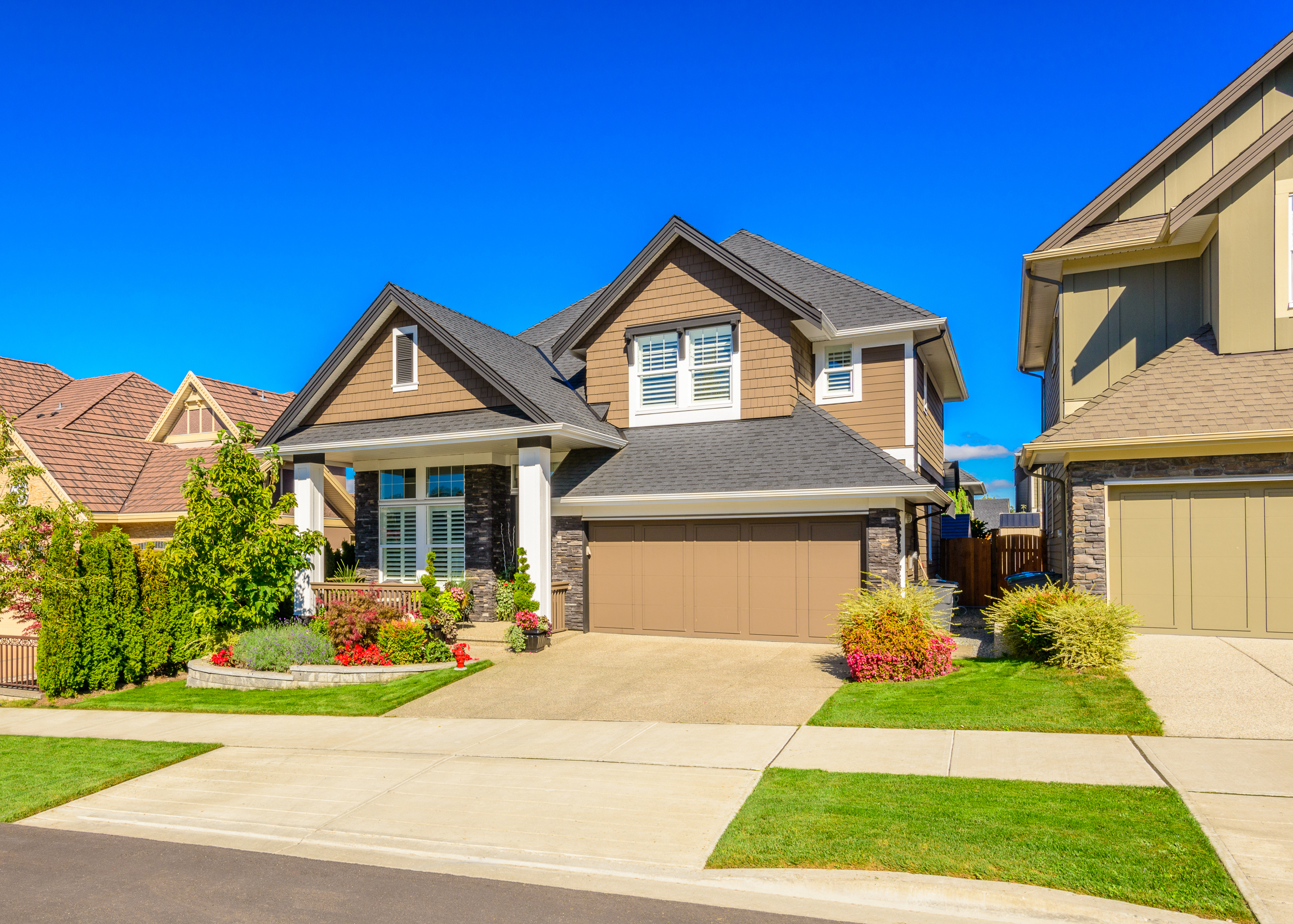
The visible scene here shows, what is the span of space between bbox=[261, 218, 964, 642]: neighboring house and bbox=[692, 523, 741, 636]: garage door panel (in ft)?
0.10

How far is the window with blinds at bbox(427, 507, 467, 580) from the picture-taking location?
19.4 metres

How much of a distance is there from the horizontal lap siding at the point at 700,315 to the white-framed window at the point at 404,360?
3.77 meters

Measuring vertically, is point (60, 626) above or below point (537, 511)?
below

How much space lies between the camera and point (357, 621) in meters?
15.0

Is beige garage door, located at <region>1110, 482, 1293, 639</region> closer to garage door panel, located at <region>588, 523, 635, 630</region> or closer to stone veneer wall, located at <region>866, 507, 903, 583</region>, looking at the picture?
stone veneer wall, located at <region>866, 507, 903, 583</region>

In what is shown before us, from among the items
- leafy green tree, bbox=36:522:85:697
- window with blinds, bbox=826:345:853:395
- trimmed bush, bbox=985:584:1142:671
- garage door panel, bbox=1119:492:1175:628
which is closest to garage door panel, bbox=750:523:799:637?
trimmed bush, bbox=985:584:1142:671

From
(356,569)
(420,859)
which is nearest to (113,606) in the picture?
(356,569)

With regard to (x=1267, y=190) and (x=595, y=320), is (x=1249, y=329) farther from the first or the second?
(x=595, y=320)

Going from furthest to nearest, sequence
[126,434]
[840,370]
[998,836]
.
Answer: [126,434], [840,370], [998,836]

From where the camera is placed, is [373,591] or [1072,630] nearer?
[1072,630]

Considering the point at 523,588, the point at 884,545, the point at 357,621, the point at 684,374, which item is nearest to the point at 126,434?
the point at 357,621

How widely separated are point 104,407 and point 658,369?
19328mm

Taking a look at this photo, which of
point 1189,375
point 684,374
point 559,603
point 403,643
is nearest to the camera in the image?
point 1189,375

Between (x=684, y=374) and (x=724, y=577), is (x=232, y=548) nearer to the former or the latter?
(x=724, y=577)
